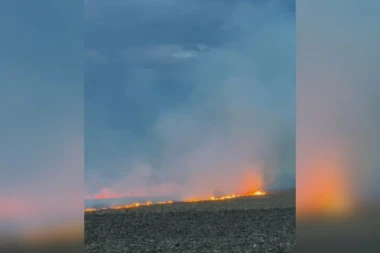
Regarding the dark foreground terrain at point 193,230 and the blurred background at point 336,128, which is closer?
the blurred background at point 336,128

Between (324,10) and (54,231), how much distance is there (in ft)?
8.13

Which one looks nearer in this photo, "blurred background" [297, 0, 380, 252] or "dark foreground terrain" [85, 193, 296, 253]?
"blurred background" [297, 0, 380, 252]

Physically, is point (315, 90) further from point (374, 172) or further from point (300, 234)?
point (300, 234)

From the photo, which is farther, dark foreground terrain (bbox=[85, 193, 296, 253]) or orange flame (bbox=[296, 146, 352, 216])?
dark foreground terrain (bbox=[85, 193, 296, 253])

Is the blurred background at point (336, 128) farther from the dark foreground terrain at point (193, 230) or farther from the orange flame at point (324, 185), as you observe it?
the dark foreground terrain at point (193, 230)

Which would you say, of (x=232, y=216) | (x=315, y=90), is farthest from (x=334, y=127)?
(x=232, y=216)

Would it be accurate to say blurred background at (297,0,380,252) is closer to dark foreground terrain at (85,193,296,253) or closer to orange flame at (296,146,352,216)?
orange flame at (296,146,352,216)

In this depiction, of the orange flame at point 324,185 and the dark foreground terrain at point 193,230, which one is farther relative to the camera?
the dark foreground terrain at point 193,230

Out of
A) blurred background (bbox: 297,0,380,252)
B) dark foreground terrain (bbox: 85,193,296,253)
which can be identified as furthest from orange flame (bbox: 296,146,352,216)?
dark foreground terrain (bbox: 85,193,296,253)

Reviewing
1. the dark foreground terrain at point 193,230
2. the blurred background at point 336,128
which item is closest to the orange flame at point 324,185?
the blurred background at point 336,128

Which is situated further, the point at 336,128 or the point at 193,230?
the point at 193,230

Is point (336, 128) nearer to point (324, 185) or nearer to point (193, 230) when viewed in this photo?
point (324, 185)

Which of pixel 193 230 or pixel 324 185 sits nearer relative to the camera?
pixel 324 185

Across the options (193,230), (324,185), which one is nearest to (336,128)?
(324,185)
